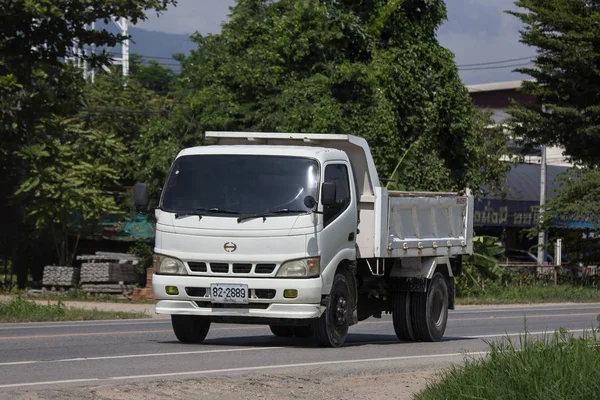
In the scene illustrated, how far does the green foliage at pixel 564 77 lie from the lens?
134ft

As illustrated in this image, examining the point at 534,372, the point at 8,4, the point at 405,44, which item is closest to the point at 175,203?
the point at 534,372

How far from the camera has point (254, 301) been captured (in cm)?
1338

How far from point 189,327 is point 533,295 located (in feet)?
77.9

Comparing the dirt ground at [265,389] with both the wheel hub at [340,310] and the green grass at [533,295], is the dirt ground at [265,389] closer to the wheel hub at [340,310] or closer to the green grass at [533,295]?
the wheel hub at [340,310]

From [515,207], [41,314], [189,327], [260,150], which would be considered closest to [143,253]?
[41,314]

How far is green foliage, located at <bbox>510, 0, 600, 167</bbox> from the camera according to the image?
4081cm

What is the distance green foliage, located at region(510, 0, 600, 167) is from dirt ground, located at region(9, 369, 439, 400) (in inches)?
1232

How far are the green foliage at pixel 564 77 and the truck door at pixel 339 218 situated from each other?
27.7 metres

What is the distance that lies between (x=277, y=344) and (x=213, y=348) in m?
1.53

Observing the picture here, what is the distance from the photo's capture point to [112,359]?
12.2 metres

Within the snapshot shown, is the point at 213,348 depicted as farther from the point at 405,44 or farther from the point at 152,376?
the point at 405,44

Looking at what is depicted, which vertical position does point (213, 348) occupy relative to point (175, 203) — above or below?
below

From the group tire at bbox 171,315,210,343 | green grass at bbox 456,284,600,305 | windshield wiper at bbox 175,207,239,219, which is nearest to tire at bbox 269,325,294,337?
tire at bbox 171,315,210,343

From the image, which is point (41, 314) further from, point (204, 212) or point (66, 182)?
point (66, 182)
